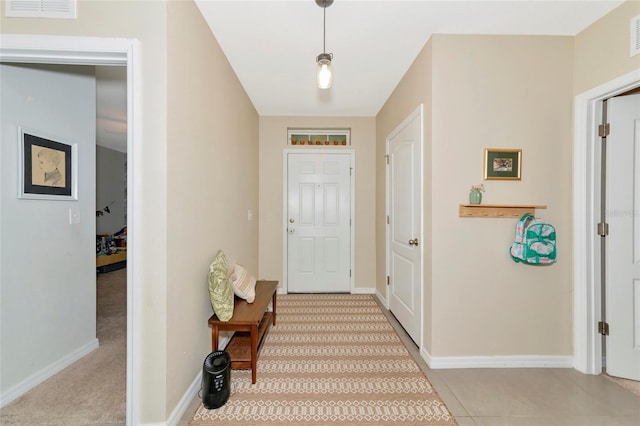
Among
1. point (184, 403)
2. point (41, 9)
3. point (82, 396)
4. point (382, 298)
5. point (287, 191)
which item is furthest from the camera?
point (287, 191)

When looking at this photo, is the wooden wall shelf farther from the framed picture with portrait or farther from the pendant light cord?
the framed picture with portrait

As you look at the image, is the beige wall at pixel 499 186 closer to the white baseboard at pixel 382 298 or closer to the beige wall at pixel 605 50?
the beige wall at pixel 605 50

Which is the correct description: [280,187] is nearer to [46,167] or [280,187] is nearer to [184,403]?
[46,167]

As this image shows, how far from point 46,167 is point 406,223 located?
304 cm

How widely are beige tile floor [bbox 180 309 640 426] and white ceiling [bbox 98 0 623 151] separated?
8.68 feet

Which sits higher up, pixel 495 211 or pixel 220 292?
pixel 495 211

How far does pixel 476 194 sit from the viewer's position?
219 cm

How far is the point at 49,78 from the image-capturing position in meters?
2.10

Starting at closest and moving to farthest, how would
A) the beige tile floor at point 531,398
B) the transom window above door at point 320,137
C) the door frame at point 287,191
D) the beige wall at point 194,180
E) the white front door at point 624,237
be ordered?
the beige wall at point 194,180, the beige tile floor at point 531,398, the white front door at point 624,237, the door frame at point 287,191, the transom window above door at point 320,137

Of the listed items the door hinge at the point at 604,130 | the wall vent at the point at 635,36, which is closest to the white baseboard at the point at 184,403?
the door hinge at the point at 604,130

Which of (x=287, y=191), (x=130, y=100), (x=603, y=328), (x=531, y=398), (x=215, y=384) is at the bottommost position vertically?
(x=531, y=398)

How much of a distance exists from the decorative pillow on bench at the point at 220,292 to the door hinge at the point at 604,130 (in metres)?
3.03

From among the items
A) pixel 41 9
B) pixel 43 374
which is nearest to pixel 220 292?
pixel 43 374

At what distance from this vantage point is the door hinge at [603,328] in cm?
214
